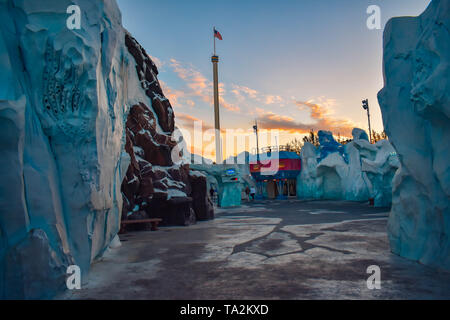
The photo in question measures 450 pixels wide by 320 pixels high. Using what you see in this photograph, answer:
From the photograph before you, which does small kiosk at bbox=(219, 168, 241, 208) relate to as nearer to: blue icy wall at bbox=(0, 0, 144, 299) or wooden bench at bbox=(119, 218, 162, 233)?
wooden bench at bbox=(119, 218, 162, 233)

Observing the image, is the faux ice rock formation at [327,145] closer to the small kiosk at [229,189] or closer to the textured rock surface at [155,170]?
the small kiosk at [229,189]

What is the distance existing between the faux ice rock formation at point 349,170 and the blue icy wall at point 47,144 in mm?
15298

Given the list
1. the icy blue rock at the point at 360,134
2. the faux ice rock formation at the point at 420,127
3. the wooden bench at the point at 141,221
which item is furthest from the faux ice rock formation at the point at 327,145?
the faux ice rock formation at the point at 420,127

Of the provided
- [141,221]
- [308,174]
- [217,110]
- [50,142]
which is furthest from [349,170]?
[50,142]

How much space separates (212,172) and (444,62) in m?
21.9

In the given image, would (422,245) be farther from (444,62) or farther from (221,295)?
(221,295)

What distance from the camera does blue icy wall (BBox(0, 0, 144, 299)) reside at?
146 inches

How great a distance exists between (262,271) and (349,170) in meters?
23.5

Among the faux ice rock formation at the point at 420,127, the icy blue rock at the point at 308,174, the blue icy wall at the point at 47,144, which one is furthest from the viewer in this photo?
the icy blue rock at the point at 308,174

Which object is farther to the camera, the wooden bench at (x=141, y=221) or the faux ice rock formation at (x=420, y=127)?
the wooden bench at (x=141, y=221)

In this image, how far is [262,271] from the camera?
491cm

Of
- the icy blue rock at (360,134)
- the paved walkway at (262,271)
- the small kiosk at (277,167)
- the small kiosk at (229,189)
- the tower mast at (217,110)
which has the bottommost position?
the paved walkway at (262,271)

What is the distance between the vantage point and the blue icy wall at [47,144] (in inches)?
146

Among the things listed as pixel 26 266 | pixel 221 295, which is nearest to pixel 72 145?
pixel 26 266
